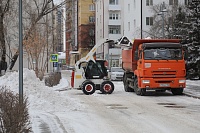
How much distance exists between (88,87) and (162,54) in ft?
15.3

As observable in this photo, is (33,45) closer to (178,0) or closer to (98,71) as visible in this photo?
(98,71)

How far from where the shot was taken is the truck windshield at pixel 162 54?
2195 cm

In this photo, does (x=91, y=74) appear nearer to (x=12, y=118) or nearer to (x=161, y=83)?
(x=161, y=83)

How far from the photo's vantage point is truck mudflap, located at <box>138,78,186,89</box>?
72.7 feet

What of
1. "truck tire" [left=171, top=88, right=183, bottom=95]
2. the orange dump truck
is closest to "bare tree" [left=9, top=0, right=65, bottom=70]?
the orange dump truck

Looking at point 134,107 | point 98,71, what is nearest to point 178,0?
point 98,71

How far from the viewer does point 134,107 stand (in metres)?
16.8

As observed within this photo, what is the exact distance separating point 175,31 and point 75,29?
69.6 metres

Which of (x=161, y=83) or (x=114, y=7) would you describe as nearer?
(x=161, y=83)

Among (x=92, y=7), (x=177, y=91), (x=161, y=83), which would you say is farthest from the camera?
(x=92, y=7)

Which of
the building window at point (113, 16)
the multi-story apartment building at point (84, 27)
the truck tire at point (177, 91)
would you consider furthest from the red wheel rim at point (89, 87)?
the multi-story apartment building at point (84, 27)

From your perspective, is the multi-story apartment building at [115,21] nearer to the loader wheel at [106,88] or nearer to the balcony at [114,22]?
the balcony at [114,22]

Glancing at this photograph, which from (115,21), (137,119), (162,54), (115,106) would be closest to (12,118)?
(137,119)

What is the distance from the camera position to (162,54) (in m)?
22.1
